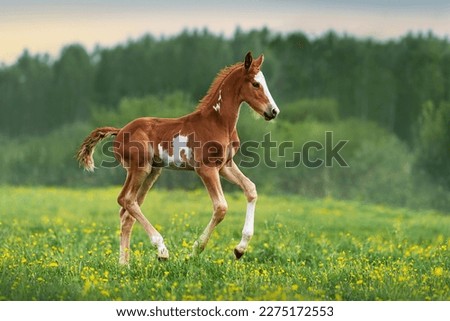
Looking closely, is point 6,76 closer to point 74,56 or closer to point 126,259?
point 74,56

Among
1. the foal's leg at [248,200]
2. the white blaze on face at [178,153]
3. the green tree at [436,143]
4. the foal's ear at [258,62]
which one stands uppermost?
the foal's ear at [258,62]

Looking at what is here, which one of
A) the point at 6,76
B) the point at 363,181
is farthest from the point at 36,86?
the point at 363,181

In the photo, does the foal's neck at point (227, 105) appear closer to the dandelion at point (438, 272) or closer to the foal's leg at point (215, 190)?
the foal's leg at point (215, 190)

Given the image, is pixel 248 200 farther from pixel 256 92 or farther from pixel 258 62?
pixel 258 62

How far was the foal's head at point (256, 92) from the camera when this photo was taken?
29.5 feet

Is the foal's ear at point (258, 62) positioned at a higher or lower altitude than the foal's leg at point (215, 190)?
A: higher

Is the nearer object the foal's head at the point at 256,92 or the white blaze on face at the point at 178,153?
the foal's head at the point at 256,92

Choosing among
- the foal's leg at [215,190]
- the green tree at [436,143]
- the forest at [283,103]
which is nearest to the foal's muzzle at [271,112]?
the foal's leg at [215,190]

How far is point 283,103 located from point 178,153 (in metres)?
23.4

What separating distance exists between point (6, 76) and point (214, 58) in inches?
409

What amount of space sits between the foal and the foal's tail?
11.0 inches

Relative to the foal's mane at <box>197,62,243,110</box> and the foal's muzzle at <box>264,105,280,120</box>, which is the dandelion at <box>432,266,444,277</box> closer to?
the foal's muzzle at <box>264,105,280,120</box>

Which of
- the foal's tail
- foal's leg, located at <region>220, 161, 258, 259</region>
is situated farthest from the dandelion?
the foal's tail

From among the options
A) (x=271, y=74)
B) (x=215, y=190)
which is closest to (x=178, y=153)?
(x=215, y=190)
